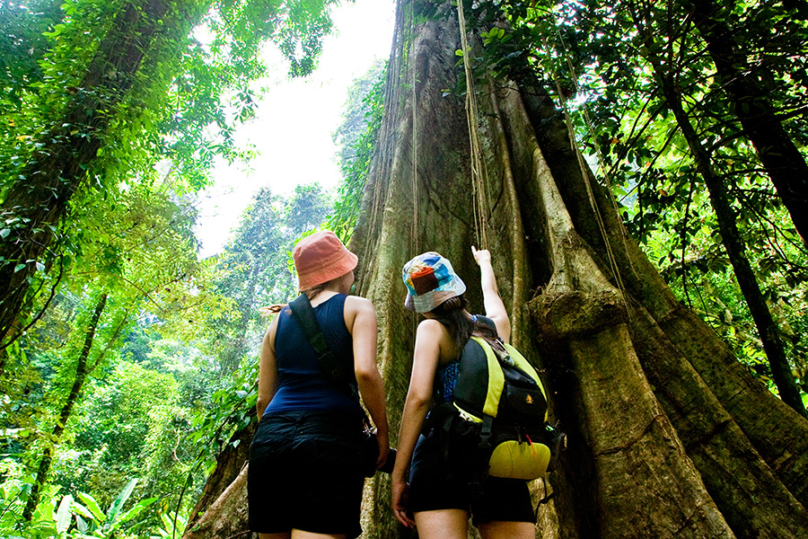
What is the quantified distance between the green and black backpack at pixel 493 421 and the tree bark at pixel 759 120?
270 centimetres

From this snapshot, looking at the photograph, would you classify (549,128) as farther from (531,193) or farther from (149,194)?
(149,194)

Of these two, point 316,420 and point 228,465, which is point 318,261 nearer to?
point 316,420

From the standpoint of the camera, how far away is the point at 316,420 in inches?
44.1

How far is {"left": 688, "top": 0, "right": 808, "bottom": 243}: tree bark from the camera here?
2762mm

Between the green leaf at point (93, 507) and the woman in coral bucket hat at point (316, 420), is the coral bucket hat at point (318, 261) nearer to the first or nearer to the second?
the woman in coral bucket hat at point (316, 420)

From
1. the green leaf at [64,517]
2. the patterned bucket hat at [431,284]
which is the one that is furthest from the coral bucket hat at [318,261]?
the green leaf at [64,517]

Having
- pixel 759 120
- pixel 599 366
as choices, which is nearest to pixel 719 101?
pixel 759 120

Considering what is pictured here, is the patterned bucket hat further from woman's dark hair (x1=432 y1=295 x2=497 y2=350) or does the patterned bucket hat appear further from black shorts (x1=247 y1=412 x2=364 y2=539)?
black shorts (x1=247 y1=412 x2=364 y2=539)

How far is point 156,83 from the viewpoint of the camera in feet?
11.2

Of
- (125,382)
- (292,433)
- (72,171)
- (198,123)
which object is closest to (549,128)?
(292,433)

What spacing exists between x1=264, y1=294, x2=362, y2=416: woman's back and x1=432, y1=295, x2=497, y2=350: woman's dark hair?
310mm

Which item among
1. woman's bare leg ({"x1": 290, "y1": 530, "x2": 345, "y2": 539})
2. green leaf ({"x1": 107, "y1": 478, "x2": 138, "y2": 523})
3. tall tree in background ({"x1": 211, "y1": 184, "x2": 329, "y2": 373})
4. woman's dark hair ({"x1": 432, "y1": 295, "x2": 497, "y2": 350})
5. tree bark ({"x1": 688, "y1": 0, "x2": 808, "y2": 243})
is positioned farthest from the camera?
tall tree in background ({"x1": 211, "y1": 184, "x2": 329, "y2": 373})

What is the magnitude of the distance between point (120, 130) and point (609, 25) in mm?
3951

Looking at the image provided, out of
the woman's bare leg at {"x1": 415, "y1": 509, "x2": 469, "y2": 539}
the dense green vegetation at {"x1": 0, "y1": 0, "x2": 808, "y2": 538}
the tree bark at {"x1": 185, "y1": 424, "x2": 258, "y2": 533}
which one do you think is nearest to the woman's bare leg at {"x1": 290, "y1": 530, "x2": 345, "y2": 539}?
the woman's bare leg at {"x1": 415, "y1": 509, "x2": 469, "y2": 539}
